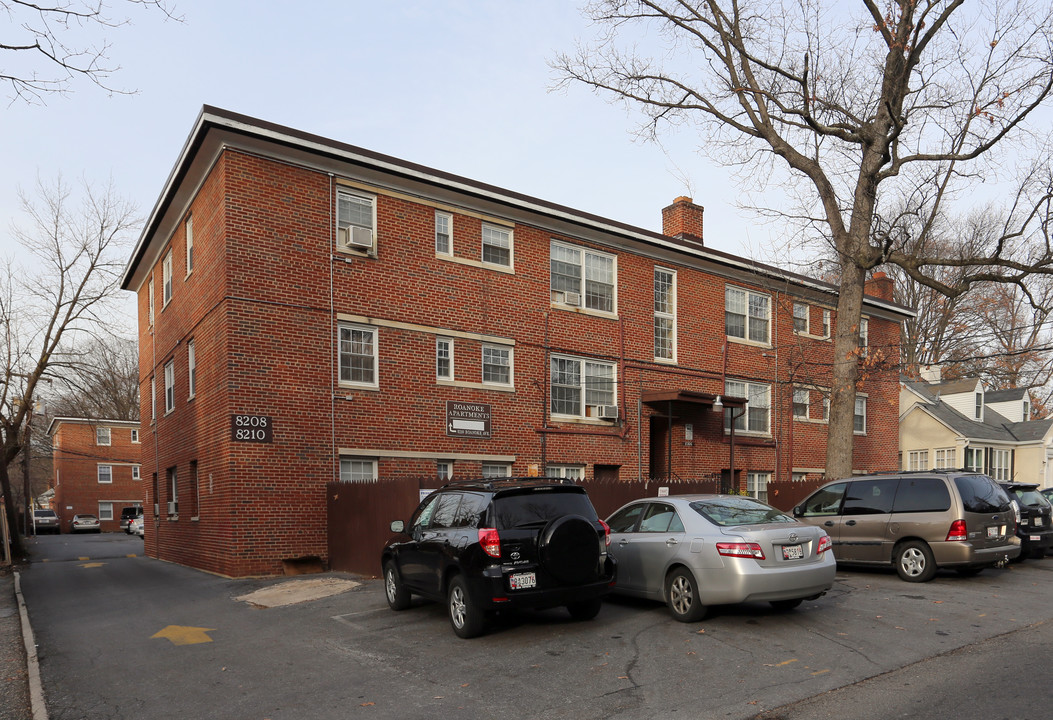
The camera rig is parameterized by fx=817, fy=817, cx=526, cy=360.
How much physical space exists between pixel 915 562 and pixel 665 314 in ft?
36.6

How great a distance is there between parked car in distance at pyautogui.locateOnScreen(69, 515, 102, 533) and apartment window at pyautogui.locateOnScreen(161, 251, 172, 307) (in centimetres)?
3781

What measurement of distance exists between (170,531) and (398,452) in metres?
7.91

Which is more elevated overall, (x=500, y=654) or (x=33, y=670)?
(x=500, y=654)

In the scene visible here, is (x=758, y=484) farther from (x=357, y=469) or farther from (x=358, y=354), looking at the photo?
(x=358, y=354)

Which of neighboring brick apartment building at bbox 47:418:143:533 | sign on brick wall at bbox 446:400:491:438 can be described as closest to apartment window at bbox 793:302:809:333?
sign on brick wall at bbox 446:400:491:438

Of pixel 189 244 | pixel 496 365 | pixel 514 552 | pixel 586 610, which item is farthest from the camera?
pixel 496 365

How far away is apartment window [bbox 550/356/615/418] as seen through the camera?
20047 millimetres

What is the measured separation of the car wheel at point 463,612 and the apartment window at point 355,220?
9395 mm

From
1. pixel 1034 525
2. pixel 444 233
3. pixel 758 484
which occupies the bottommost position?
pixel 758 484

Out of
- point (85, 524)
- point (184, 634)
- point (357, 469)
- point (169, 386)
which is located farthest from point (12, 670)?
point (85, 524)

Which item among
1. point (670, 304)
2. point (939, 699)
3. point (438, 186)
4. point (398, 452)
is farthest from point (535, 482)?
point (670, 304)

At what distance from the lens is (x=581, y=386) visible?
20.4m

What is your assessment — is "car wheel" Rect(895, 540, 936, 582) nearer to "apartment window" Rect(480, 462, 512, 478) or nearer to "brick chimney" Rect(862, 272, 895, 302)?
"apartment window" Rect(480, 462, 512, 478)

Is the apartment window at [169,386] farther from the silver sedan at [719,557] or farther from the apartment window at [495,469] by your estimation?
the silver sedan at [719,557]
